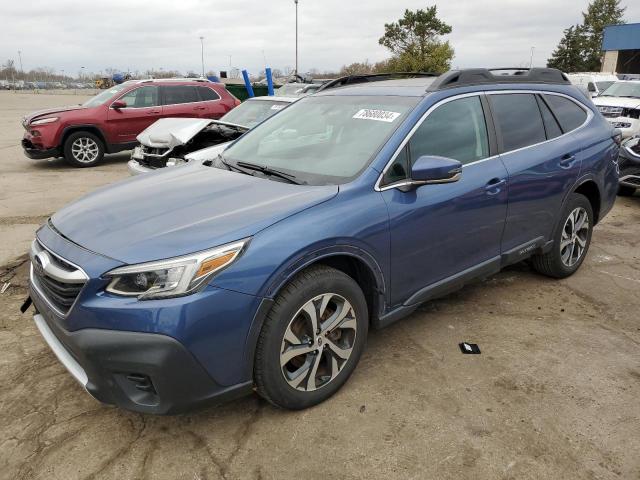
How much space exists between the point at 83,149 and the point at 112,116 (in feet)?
2.95

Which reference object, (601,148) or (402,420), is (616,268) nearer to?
(601,148)

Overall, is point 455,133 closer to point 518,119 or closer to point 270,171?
point 518,119

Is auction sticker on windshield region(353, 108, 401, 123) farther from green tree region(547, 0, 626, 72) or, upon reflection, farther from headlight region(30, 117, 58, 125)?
green tree region(547, 0, 626, 72)

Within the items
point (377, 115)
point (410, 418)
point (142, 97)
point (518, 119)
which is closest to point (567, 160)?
point (518, 119)

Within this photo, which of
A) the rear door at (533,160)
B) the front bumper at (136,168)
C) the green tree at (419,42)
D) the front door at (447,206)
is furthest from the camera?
the green tree at (419,42)

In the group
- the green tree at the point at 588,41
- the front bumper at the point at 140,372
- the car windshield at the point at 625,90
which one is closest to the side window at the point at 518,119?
the front bumper at the point at 140,372

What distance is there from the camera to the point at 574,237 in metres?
4.49

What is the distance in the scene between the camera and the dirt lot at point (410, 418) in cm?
236

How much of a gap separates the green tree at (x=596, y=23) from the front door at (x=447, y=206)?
64874mm

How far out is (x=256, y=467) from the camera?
234cm

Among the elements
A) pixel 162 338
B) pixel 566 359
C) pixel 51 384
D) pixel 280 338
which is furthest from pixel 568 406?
pixel 51 384

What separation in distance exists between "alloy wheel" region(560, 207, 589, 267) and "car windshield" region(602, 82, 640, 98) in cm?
1025

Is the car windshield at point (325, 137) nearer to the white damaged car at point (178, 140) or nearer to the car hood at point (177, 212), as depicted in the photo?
the car hood at point (177, 212)

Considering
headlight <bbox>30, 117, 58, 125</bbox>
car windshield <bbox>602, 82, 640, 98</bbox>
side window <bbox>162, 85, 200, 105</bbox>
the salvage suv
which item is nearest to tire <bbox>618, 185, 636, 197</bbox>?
the salvage suv
